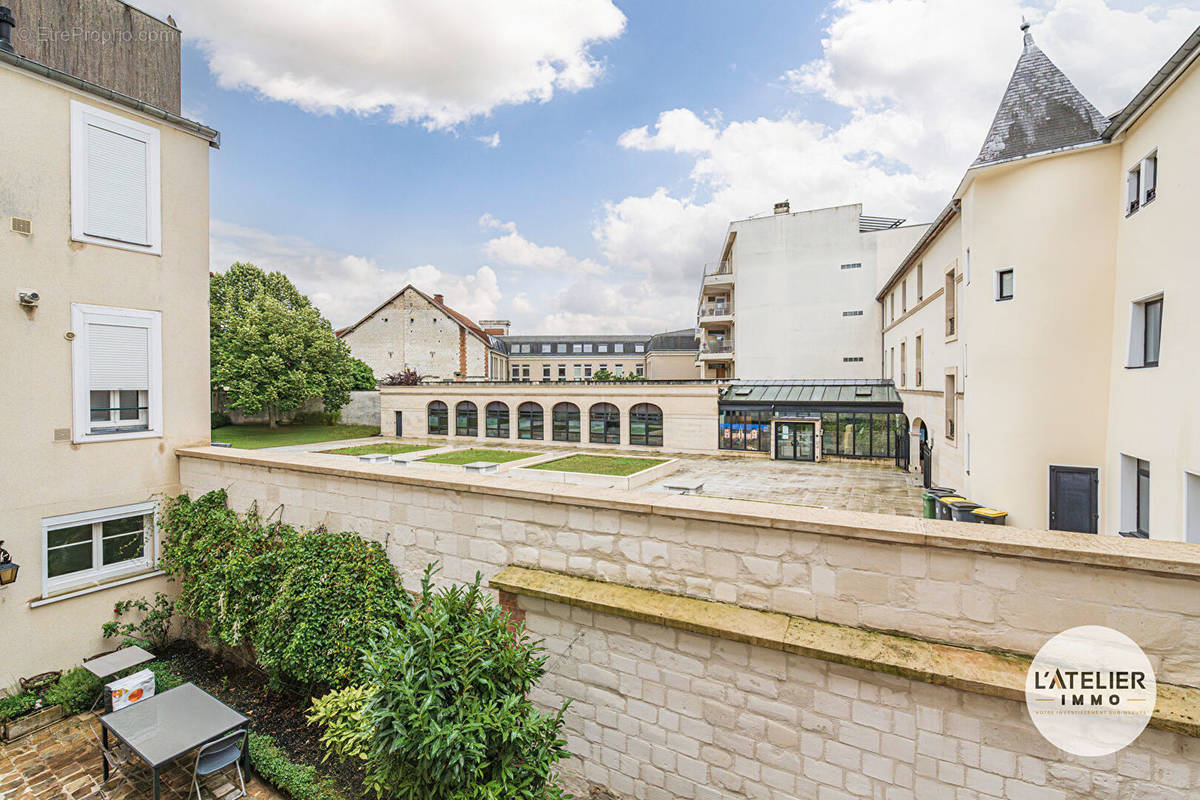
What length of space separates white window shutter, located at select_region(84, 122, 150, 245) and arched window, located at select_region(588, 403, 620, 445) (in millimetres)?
22343

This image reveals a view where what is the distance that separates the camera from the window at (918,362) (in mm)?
16578

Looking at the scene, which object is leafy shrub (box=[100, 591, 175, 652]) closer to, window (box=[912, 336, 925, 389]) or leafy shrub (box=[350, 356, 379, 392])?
window (box=[912, 336, 925, 389])

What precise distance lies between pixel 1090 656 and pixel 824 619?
1.24m

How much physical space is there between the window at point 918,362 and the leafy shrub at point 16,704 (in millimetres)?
21389

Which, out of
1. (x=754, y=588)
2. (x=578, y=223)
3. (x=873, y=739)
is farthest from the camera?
(x=578, y=223)

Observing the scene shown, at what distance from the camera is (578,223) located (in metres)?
19.0

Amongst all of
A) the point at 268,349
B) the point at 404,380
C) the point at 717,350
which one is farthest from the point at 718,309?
the point at 268,349

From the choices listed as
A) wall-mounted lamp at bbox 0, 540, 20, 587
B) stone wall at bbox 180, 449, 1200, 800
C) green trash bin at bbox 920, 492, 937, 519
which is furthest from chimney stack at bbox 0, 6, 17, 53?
green trash bin at bbox 920, 492, 937, 519

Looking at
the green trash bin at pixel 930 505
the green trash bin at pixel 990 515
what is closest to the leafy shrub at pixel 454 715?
the green trash bin at pixel 990 515

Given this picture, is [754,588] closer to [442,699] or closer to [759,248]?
[442,699]

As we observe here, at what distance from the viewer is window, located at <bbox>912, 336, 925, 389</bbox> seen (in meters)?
16.6

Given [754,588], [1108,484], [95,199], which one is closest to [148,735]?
[754,588]

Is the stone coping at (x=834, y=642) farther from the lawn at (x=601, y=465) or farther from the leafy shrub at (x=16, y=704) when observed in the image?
the lawn at (x=601, y=465)

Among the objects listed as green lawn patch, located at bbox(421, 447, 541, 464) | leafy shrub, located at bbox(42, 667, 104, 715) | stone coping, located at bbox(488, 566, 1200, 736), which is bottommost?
leafy shrub, located at bbox(42, 667, 104, 715)
